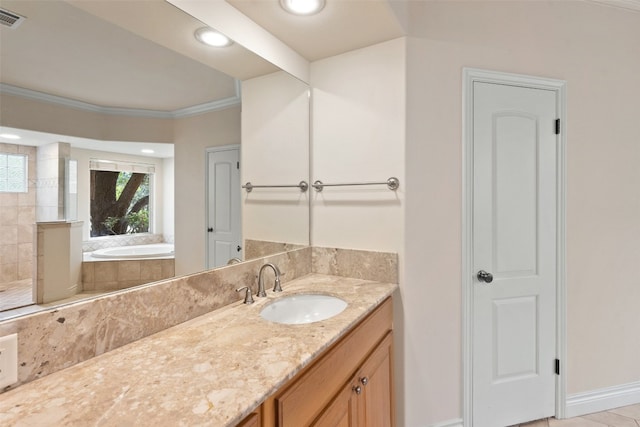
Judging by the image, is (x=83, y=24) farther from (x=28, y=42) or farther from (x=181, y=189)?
(x=181, y=189)

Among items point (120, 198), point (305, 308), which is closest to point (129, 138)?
point (120, 198)

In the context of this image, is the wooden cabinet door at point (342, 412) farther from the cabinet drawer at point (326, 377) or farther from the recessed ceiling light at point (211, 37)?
the recessed ceiling light at point (211, 37)

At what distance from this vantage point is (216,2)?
1.28 m

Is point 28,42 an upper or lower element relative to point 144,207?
upper

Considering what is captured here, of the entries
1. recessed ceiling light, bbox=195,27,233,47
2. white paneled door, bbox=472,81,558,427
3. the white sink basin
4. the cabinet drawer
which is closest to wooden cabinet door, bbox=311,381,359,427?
the cabinet drawer

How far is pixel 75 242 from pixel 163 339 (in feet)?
1.29

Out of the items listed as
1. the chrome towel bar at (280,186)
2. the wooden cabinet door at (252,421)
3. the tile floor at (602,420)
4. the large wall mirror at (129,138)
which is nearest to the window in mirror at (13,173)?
the large wall mirror at (129,138)

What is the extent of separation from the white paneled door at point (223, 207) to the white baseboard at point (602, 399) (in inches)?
88.7

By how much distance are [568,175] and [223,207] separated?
2056 millimetres

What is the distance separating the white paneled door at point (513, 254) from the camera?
1747mm

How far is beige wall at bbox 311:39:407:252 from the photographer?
1.64 m

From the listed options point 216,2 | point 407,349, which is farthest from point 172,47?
point 407,349

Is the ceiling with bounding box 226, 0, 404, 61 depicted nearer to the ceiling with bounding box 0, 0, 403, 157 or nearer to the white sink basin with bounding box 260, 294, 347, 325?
the ceiling with bounding box 0, 0, 403, 157

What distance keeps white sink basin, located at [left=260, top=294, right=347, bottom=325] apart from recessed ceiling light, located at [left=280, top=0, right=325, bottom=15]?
1.36m
